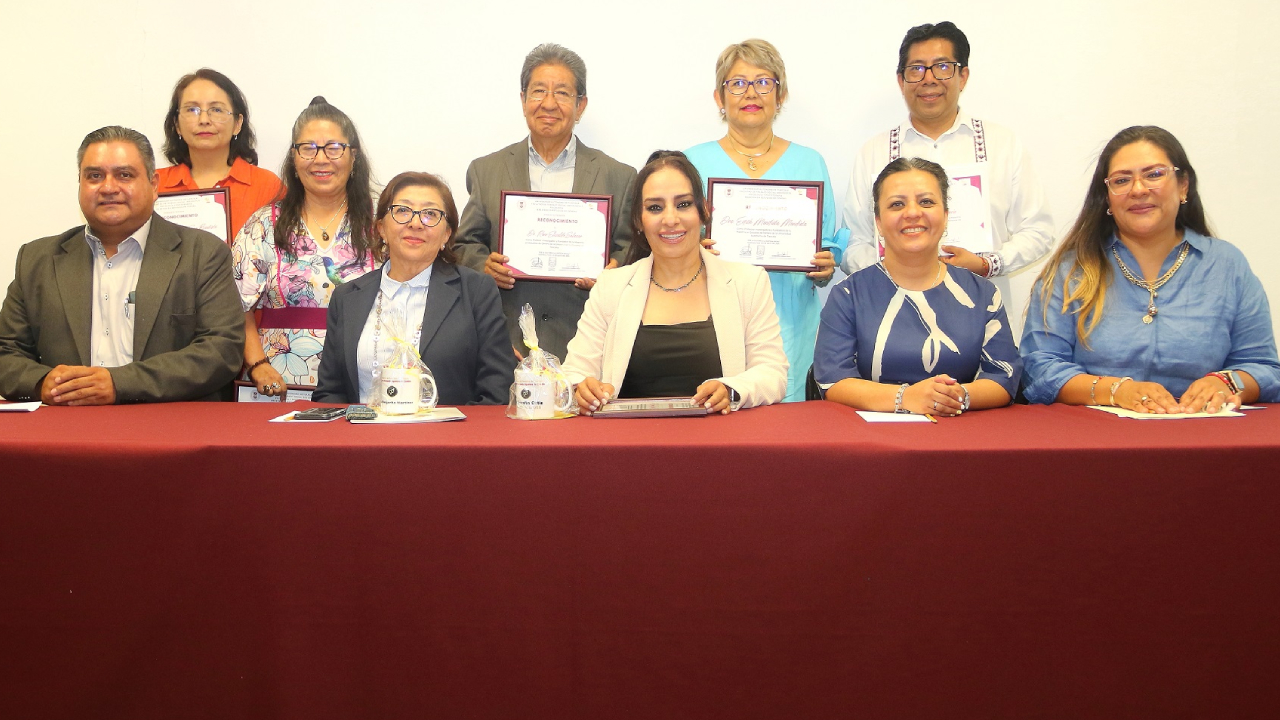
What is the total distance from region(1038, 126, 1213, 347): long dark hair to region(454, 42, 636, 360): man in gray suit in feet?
5.98

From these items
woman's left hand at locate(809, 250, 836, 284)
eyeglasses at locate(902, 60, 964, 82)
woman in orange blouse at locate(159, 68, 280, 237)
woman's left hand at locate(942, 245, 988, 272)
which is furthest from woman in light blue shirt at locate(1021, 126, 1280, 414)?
woman in orange blouse at locate(159, 68, 280, 237)

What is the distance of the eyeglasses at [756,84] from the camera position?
3986mm

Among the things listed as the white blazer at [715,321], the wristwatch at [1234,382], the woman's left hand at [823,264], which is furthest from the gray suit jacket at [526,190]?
the wristwatch at [1234,382]

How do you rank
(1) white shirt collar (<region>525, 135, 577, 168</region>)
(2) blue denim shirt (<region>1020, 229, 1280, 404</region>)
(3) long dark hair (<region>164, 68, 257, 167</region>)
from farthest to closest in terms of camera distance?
(3) long dark hair (<region>164, 68, 257, 167</region>)
(1) white shirt collar (<region>525, 135, 577, 168</region>)
(2) blue denim shirt (<region>1020, 229, 1280, 404</region>)

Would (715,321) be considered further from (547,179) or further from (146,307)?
(146,307)

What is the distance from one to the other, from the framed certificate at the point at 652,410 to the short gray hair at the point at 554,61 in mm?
2211

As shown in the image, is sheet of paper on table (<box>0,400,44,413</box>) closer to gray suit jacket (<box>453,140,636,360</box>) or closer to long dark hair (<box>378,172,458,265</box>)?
long dark hair (<box>378,172,458,265</box>)

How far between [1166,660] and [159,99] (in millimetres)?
5654

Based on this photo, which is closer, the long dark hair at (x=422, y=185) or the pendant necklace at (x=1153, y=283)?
the pendant necklace at (x=1153, y=283)

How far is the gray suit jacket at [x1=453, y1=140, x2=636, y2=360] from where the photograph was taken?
3.98m

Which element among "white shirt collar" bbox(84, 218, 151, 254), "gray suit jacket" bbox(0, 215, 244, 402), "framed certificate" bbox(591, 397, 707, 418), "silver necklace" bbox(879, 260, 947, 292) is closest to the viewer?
"framed certificate" bbox(591, 397, 707, 418)

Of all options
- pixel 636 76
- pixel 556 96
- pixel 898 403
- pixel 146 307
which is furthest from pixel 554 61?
pixel 898 403

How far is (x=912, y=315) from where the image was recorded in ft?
9.57

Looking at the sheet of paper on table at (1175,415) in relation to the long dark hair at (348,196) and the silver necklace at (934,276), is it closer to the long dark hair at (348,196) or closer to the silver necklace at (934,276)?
the silver necklace at (934,276)
